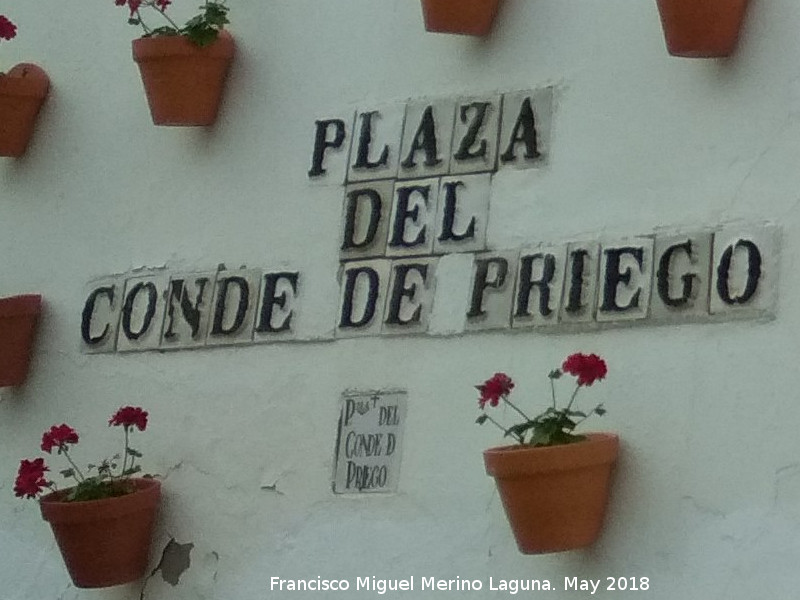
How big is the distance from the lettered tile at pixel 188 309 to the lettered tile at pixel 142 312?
2 centimetres

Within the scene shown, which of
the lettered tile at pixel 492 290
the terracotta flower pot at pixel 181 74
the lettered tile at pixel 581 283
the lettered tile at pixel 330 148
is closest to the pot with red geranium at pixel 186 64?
the terracotta flower pot at pixel 181 74

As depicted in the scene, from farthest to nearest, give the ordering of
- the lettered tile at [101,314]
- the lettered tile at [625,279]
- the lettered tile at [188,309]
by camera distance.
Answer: the lettered tile at [101,314], the lettered tile at [188,309], the lettered tile at [625,279]

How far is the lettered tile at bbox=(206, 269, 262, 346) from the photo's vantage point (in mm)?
2693

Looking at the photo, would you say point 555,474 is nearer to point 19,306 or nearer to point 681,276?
point 681,276

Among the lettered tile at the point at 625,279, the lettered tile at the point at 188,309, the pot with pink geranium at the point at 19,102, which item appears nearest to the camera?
the lettered tile at the point at 625,279

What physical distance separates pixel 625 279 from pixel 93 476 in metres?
1.16

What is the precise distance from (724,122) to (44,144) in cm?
152

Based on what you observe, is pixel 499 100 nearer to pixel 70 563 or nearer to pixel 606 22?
pixel 606 22

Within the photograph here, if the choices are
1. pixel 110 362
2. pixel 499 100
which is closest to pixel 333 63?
pixel 499 100

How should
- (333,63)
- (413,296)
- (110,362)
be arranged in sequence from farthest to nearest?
(110,362) → (333,63) → (413,296)

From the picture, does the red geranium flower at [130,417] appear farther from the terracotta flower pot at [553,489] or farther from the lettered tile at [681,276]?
the lettered tile at [681,276]

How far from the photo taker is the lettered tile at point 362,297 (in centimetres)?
253

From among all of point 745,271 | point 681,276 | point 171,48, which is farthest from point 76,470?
point 745,271

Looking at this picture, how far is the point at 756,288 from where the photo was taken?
7.00ft
